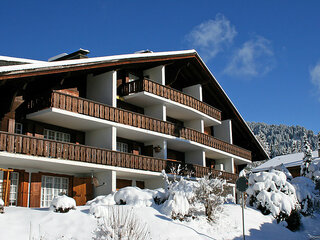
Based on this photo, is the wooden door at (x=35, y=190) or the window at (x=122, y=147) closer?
the wooden door at (x=35, y=190)

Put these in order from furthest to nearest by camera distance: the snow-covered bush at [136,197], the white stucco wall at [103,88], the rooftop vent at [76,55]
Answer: the rooftop vent at [76,55]
the white stucco wall at [103,88]
the snow-covered bush at [136,197]

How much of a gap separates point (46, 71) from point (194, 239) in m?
10.4

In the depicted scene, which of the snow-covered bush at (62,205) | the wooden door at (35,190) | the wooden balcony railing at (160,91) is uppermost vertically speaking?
the wooden balcony railing at (160,91)

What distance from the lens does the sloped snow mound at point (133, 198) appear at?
60.0 feet

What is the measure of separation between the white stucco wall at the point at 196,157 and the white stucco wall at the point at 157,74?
6.65 m

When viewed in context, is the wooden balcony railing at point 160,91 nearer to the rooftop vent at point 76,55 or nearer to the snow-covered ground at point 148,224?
the rooftop vent at point 76,55

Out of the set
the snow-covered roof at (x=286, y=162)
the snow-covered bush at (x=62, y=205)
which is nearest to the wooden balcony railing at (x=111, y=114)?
the snow-covered bush at (x=62, y=205)

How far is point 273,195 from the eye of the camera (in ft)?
79.9

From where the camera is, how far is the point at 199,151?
32625 millimetres

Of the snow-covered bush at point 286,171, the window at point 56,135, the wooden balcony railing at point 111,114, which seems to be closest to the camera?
the wooden balcony railing at point 111,114

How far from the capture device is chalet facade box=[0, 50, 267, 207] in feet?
66.9

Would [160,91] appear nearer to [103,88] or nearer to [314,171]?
[103,88]

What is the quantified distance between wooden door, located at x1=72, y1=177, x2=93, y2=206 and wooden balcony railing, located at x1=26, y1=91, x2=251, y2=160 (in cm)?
391

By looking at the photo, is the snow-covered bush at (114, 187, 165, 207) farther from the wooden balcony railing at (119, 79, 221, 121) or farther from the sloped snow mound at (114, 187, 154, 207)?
the wooden balcony railing at (119, 79, 221, 121)
